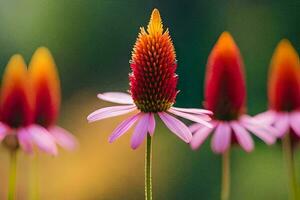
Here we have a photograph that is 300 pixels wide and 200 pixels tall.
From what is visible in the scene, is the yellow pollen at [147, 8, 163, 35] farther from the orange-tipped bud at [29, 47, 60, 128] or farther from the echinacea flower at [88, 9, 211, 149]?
the orange-tipped bud at [29, 47, 60, 128]

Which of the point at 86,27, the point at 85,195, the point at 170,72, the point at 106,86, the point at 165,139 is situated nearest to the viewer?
the point at 170,72

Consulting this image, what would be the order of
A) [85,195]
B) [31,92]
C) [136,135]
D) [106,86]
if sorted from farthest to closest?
[106,86] < [85,195] < [31,92] < [136,135]

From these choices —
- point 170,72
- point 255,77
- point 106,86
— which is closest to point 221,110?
point 170,72

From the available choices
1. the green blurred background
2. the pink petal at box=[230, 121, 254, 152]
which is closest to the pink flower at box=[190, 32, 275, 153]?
the pink petal at box=[230, 121, 254, 152]

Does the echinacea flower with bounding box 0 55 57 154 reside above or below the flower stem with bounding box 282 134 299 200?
above

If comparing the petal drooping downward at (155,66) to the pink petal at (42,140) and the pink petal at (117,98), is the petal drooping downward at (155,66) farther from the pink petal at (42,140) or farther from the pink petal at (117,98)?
the pink petal at (42,140)

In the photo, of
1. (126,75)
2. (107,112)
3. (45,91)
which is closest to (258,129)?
(107,112)

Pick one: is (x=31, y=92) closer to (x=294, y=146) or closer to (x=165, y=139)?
(x=294, y=146)
